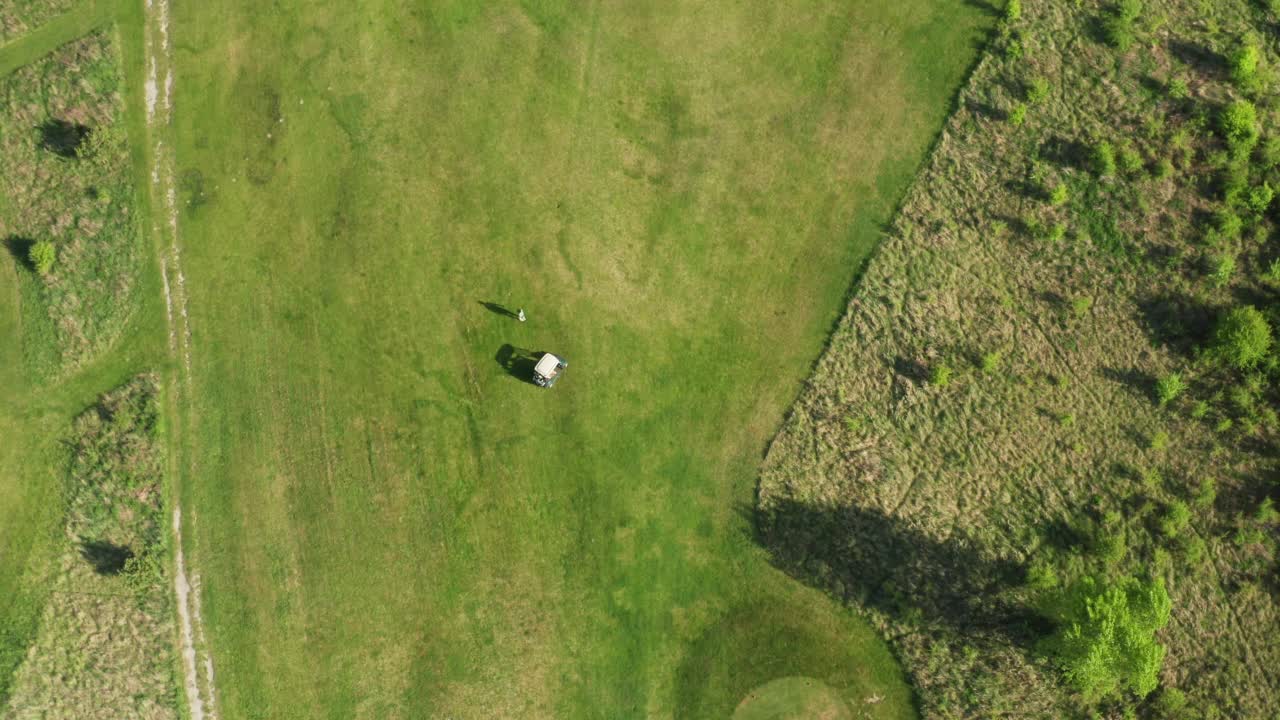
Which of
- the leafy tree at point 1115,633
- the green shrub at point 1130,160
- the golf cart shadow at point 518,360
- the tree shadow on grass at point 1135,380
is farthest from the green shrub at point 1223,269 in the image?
the golf cart shadow at point 518,360

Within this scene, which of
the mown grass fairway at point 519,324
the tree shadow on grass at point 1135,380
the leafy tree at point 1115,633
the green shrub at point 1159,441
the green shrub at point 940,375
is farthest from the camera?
the mown grass fairway at point 519,324

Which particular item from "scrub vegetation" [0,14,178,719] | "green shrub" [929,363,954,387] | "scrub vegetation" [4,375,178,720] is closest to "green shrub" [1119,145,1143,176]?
"green shrub" [929,363,954,387]

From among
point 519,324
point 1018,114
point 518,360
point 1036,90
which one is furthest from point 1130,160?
point 518,360

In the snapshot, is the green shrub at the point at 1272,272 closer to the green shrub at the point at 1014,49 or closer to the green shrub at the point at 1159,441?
the green shrub at the point at 1159,441

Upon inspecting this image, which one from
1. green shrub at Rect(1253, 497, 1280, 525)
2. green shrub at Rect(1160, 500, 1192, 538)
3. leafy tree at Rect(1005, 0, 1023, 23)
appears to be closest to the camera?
green shrub at Rect(1160, 500, 1192, 538)

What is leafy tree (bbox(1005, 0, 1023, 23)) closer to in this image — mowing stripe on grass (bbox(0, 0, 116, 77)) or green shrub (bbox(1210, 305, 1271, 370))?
green shrub (bbox(1210, 305, 1271, 370))

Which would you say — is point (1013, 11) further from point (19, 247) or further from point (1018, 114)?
point (19, 247)

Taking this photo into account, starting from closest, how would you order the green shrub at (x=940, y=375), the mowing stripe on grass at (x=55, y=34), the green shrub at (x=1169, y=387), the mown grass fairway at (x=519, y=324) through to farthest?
1. the green shrub at (x=1169, y=387)
2. the green shrub at (x=940, y=375)
3. the mown grass fairway at (x=519, y=324)
4. the mowing stripe on grass at (x=55, y=34)

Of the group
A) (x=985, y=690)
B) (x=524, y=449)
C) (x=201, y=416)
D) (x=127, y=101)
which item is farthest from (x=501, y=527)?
(x=127, y=101)

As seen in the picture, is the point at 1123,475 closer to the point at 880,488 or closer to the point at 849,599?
the point at 880,488
